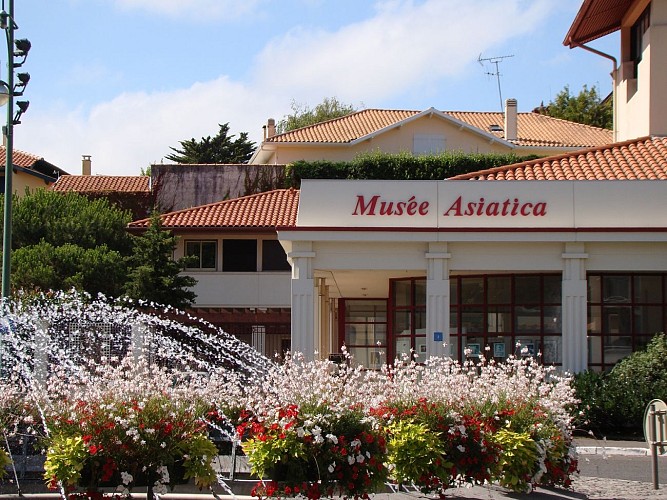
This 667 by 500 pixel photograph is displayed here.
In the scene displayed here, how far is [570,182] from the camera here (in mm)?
23609

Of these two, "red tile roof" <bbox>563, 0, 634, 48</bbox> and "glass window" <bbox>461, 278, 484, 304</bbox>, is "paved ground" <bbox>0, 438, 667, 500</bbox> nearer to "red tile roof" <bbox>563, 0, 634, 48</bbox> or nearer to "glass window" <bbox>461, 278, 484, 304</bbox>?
"glass window" <bbox>461, 278, 484, 304</bbox>

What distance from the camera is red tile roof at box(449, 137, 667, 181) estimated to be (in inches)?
1053

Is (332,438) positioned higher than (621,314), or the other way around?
(621,314)

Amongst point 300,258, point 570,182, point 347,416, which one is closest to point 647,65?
point 570,182

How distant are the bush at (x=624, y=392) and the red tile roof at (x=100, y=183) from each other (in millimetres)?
37121

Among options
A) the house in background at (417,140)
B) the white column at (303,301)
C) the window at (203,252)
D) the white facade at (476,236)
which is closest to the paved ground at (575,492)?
the white facade at (476,236)

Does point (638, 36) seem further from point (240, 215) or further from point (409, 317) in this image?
point (240, 215)

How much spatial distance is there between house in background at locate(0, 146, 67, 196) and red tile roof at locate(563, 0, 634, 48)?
3098cm

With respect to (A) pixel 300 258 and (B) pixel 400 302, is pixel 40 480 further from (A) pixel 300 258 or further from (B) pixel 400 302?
(B) pixel 400 302

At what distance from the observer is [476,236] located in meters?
23.1

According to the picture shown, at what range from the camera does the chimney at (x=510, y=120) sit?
187 feet

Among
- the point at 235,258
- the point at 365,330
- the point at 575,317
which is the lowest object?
the point at 365,330

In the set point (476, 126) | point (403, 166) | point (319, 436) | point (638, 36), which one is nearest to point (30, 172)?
point (403, 166)

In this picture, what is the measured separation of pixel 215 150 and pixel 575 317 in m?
55.9
